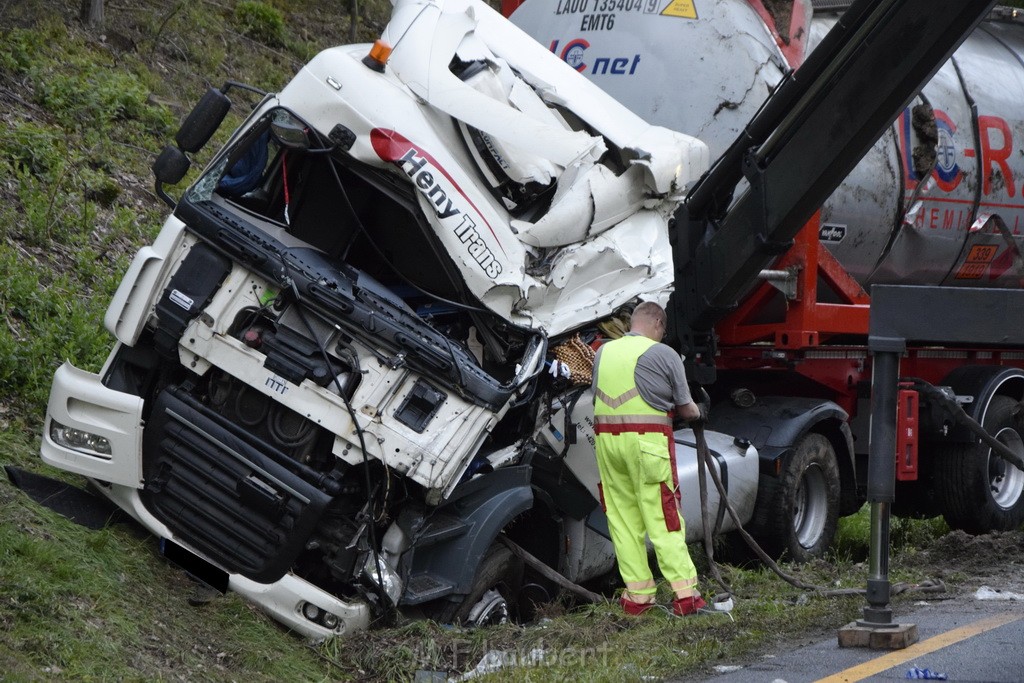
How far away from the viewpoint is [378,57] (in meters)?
5.66

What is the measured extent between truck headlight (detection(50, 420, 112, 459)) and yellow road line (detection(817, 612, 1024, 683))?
3.07 metres

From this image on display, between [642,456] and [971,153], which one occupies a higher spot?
[971,153]

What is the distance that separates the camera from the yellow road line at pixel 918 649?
4.68 m

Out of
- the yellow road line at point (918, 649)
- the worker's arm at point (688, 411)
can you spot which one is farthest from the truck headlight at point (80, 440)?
the yellow road line at point (918, 649)

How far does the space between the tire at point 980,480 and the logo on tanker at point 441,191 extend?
13.8ft

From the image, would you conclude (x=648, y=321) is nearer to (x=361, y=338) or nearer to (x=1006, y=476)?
(x=361, y=338)

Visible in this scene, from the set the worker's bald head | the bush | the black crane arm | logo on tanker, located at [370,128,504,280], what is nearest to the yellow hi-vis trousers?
the worker's bald head

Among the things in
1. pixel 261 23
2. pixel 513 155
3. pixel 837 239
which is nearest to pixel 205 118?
pixel 513 155

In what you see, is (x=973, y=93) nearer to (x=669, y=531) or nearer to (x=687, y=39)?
(x=687, y=39)

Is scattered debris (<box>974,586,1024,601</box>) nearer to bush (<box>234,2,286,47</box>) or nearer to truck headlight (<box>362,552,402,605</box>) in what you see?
truck headlight (<box>362,552,402,605</box>)

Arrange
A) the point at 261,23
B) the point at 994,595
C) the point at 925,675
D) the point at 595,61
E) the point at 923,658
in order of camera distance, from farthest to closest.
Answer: the point at 261,23 → the point at 595,61 → the point at 994,595 → the point at 923,658 → the point at 925,675

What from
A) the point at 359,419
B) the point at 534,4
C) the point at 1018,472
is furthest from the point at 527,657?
the point at 1018,472

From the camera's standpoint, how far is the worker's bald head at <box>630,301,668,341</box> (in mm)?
6121

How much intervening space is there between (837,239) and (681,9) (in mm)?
1616
